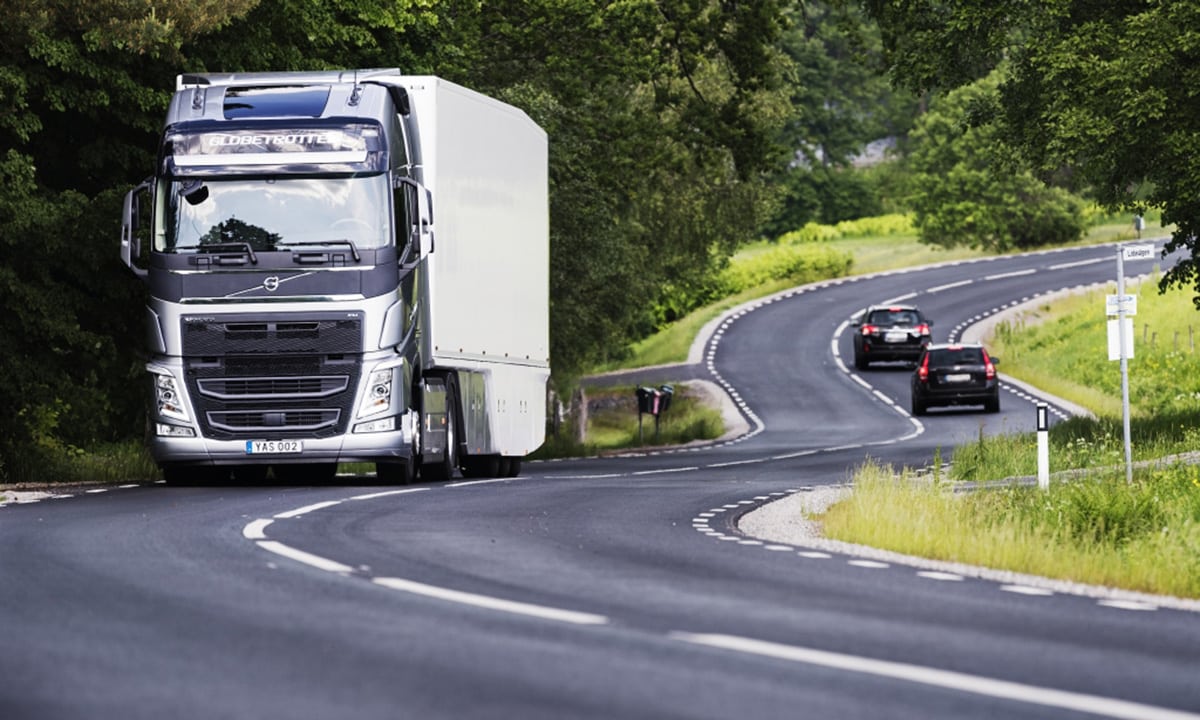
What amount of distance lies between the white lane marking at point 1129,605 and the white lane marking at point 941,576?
132 cm

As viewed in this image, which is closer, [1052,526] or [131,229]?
[1052,526]

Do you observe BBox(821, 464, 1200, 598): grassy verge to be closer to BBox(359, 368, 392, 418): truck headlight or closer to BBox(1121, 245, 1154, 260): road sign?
BBox(1121, 245, 1154, 260): road sign

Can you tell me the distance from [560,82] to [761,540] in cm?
2567

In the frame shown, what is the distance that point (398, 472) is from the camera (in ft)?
81.3

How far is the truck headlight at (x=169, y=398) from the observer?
23.5 metres

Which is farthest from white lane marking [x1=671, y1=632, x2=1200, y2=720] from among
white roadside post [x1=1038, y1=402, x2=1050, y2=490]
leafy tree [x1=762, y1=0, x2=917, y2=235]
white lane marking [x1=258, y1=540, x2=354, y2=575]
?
leafy tree [x1=762, y1=0, x2=917, y2=235]

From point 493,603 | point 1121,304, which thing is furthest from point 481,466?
point 493,603

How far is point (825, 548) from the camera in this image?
16.1 meters

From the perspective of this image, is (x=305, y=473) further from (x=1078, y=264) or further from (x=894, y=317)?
(x=1078, y=264)

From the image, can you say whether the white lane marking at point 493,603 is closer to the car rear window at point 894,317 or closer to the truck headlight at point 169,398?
the truck headlight at point 169,398

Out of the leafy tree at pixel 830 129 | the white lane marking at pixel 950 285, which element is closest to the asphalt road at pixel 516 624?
the white lane marking at pixel 950 285

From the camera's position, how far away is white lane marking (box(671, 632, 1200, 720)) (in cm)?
836

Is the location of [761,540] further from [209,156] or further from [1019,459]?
[1019,459]

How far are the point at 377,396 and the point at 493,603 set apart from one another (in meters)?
12.1
